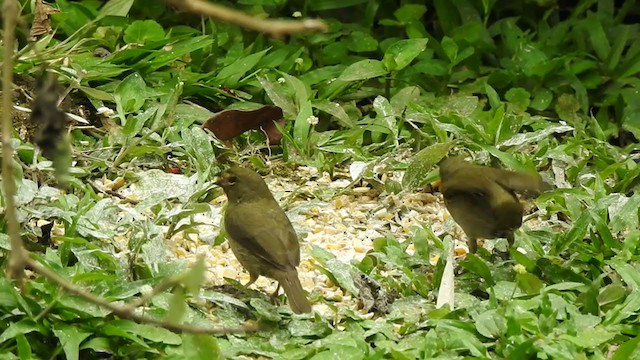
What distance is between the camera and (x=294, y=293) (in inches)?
156

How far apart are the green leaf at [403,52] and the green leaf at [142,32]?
115 centimetres

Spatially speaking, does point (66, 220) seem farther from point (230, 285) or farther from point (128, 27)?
point (128, 27)

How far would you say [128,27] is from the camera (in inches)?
242

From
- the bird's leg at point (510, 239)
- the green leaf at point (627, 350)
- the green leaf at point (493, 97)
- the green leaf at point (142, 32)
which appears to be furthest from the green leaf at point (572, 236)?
the green leaf at point (142, 32)

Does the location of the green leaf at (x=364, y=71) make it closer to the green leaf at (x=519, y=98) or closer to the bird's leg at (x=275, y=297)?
the green leaf at (x=519, y=98)

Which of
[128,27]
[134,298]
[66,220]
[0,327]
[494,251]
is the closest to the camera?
[0,327]

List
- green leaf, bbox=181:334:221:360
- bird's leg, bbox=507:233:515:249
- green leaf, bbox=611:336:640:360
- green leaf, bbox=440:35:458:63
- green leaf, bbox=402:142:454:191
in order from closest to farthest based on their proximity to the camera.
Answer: green leaf, bbox=181:334:221:360
green leaf, bbox=611:336:640:360
bird's leg, bbox=507:233:515:249
green leaf, bbox=402:142:454:191
green leaf, bbox=440:35:458:63

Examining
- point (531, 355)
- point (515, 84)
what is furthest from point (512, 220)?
point (515, 84)

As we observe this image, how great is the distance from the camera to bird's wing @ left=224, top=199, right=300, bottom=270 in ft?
13.4

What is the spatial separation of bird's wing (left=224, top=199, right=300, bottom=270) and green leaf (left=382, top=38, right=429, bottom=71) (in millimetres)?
1970

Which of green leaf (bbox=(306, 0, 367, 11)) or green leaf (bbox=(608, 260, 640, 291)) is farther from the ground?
green leaf (bbox=(608, 260, 640, 291))

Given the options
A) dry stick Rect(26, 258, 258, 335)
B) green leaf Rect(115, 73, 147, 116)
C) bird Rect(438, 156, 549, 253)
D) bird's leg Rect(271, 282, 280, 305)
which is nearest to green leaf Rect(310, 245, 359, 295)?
bird's leg Rect(271, 282, 280, 305)

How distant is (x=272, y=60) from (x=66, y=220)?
2.31 metres

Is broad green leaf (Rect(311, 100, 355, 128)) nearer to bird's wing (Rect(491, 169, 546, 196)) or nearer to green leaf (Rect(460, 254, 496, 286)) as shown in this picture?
bird's wing (Rect(491, 169, 546, 196))
